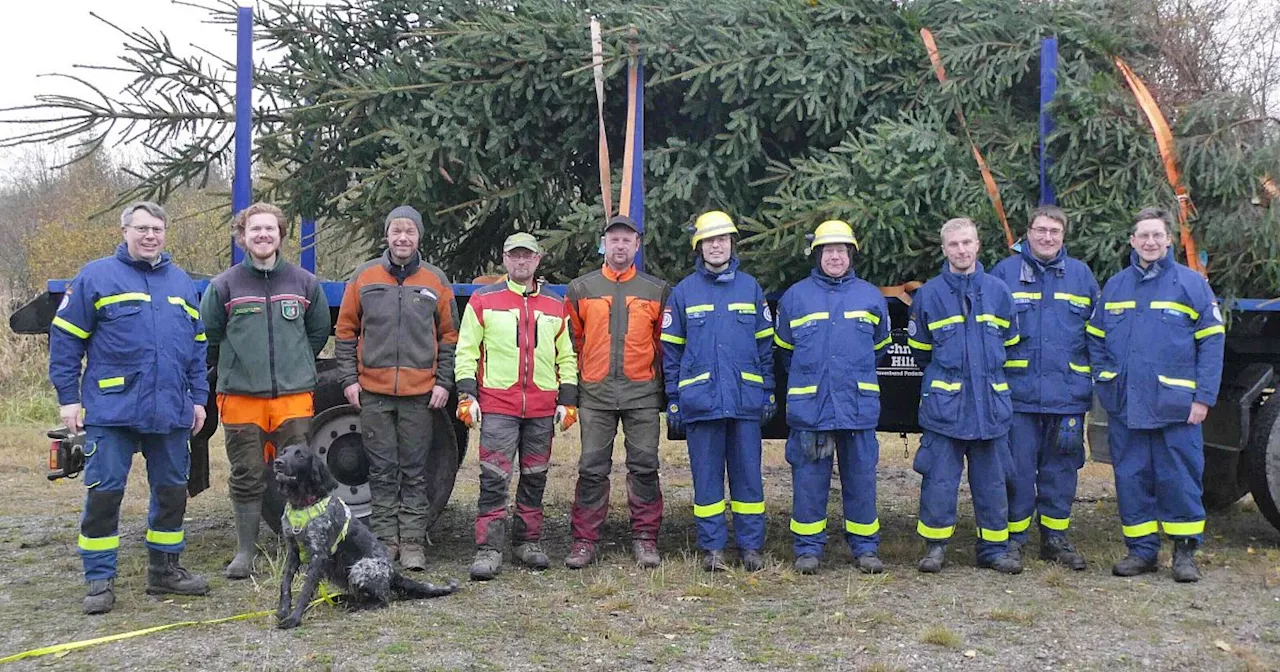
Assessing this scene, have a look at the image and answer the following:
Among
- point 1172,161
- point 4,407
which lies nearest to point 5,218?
point 4,407

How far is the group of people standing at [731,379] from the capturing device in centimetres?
536

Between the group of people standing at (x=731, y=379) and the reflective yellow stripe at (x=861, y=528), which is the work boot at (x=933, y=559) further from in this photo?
the reflective yellow stripe at (x=861, y=528)

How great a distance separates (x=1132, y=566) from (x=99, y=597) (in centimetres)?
472

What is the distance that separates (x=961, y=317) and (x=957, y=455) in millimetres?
697

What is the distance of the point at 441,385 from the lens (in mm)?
5621

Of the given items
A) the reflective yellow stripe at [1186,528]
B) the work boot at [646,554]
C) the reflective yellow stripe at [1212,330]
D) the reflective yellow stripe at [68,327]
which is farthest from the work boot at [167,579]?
the reflective yellow stripe at [1212,330]

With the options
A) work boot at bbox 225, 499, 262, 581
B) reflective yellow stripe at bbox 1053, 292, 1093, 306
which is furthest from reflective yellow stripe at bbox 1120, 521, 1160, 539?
work boot at bbox 225, 499, 262, 581

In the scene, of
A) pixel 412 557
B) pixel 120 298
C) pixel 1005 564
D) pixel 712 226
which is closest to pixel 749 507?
pixel 1005 564

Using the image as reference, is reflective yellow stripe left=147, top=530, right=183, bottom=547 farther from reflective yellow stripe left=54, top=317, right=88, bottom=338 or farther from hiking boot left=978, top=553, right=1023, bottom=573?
hiking boot left=978, top=553, right=1023, bottom=573

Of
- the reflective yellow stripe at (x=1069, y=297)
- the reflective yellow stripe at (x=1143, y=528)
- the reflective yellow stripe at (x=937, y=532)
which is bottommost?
the reflective yellow stripe at (x=937, y=532)

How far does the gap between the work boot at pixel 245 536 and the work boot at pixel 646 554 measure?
187 centimetres

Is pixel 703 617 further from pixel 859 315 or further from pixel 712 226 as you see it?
pixel 712 226

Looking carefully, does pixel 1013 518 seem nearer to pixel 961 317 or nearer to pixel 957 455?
pixel 957 455

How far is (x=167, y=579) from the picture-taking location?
5164 millimetres
